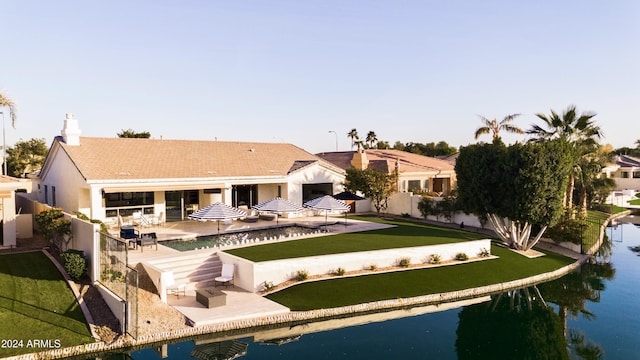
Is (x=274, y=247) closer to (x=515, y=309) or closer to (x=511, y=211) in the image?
(x=515, y=309)

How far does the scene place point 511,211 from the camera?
2905 cm

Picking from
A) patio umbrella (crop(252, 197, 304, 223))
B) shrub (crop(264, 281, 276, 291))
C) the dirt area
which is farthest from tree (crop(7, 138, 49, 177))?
shrub (crop(264, 281, 276, 291))

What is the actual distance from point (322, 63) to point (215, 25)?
11.8m

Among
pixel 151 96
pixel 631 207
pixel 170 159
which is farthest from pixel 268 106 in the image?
pixel 631 207

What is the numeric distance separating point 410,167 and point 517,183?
22.9 meters

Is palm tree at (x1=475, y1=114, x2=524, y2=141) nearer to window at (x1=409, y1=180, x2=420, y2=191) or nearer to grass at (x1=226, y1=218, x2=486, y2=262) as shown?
window at (x1=409, y1=180, x2=420, y2=191)

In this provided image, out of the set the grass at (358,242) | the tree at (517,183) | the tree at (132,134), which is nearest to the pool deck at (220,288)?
the grass at (358,242)

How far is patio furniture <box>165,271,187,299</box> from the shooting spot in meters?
20.1

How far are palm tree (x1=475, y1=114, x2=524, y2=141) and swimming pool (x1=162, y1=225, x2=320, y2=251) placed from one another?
87.9 feet

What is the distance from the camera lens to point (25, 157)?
62906 mm

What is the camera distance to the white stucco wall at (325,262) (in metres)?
21.4

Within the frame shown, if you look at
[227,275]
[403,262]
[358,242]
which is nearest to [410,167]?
[358,242]

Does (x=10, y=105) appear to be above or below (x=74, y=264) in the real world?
above

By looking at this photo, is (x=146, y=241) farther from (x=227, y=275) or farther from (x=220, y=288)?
(x=227, y=275)
